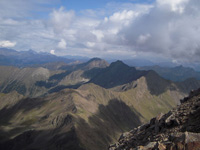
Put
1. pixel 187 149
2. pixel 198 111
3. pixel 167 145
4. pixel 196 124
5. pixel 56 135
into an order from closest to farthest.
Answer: pixel 187 149
pixel 167 145
pixel 196 124
pixel 198 111
pixel 56 135

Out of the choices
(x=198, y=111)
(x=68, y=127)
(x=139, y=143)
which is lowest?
(x=68, y=127)

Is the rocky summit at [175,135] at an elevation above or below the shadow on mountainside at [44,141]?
above

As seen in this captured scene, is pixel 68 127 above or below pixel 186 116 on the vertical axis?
below

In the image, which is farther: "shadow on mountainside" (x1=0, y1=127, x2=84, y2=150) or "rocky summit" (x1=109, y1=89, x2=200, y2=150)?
"shadow on mountainside" (x1=0, y1=127, x2=84, y2=150)

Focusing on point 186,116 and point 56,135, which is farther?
point 56,135

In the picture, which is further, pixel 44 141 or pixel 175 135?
pixel 44 141

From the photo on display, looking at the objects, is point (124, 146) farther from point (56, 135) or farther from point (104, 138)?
point (104, 138)

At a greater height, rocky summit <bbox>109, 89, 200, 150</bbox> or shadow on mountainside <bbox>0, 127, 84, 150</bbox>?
rocky summit <bbox>109, 89, 200, 150</bbox>

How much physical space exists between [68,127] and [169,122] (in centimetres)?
16906

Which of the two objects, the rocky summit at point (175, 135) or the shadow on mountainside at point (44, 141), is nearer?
the rocky summit at point (175, 135)

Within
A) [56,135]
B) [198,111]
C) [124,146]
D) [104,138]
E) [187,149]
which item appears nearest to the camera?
[187,149]

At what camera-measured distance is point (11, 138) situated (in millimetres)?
179500

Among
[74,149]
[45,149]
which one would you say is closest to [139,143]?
[74,149]

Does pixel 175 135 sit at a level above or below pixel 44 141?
above
